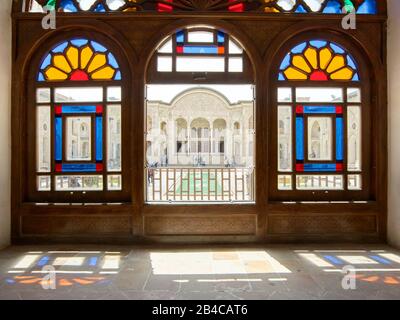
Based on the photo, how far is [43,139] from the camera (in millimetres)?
3971

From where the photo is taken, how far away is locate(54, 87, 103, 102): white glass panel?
13.0 feet

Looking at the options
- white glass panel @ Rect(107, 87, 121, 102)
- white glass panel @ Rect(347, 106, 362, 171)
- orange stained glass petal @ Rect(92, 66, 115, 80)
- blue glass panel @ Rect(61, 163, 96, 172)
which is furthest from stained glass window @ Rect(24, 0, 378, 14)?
blue glass panel @ Rect(61, 163, 96, 172)

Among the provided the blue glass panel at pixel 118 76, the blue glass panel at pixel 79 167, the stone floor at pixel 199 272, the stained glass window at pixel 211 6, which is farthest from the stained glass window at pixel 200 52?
the stone floor at pixel 199 272

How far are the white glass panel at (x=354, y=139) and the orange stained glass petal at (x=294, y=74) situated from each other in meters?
A: 0.69

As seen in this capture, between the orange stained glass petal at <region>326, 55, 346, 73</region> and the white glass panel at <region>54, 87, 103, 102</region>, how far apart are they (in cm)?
280

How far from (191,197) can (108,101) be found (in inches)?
119

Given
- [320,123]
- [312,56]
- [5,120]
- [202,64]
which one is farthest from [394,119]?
[5,120]

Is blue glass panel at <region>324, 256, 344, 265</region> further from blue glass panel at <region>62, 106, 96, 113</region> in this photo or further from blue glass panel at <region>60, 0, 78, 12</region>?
blue glass panel at <region>60, 0, 78, 12</region>

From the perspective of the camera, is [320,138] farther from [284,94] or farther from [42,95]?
[42,95]

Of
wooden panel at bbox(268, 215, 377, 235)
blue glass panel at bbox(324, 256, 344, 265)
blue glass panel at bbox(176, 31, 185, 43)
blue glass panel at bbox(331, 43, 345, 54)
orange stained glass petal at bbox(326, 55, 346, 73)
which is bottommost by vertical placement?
blue glass panel at bbox(324, 256, 344, 265)

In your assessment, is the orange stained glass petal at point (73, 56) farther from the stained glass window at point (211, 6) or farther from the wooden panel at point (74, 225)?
the wooden panel at point (74, 225)

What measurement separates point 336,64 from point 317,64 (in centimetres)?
23

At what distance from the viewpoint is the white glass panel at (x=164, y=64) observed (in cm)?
401

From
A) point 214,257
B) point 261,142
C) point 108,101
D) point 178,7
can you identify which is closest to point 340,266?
point 214,257
